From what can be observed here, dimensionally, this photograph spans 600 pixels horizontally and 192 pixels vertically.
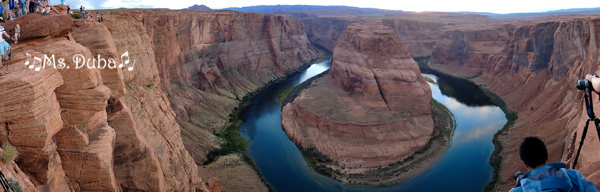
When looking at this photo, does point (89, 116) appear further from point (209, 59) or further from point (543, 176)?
point (209, 59)

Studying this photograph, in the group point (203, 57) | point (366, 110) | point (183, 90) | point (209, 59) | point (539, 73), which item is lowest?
point (366, 110)

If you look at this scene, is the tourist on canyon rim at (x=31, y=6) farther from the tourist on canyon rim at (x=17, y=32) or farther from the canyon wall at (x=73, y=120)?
the tourist on canyon rim at (x=17, y=32)

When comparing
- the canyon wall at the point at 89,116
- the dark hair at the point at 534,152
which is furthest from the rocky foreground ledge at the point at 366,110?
the dark hair at the point at 534,152

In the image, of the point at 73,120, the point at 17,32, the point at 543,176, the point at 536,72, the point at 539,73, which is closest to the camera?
the point at 543,176

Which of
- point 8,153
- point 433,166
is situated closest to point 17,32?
point 8,153

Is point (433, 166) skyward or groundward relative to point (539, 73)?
groundward

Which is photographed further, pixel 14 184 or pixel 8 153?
pixel 8 153

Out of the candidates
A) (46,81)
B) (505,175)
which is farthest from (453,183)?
(46,81)

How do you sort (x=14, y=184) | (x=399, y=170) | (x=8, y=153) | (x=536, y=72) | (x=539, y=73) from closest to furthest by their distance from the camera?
(x=14, y=184) < (x=8, y=153) < (x=399, y=170) < (x=539, y=73) < (x=536, y=72)
